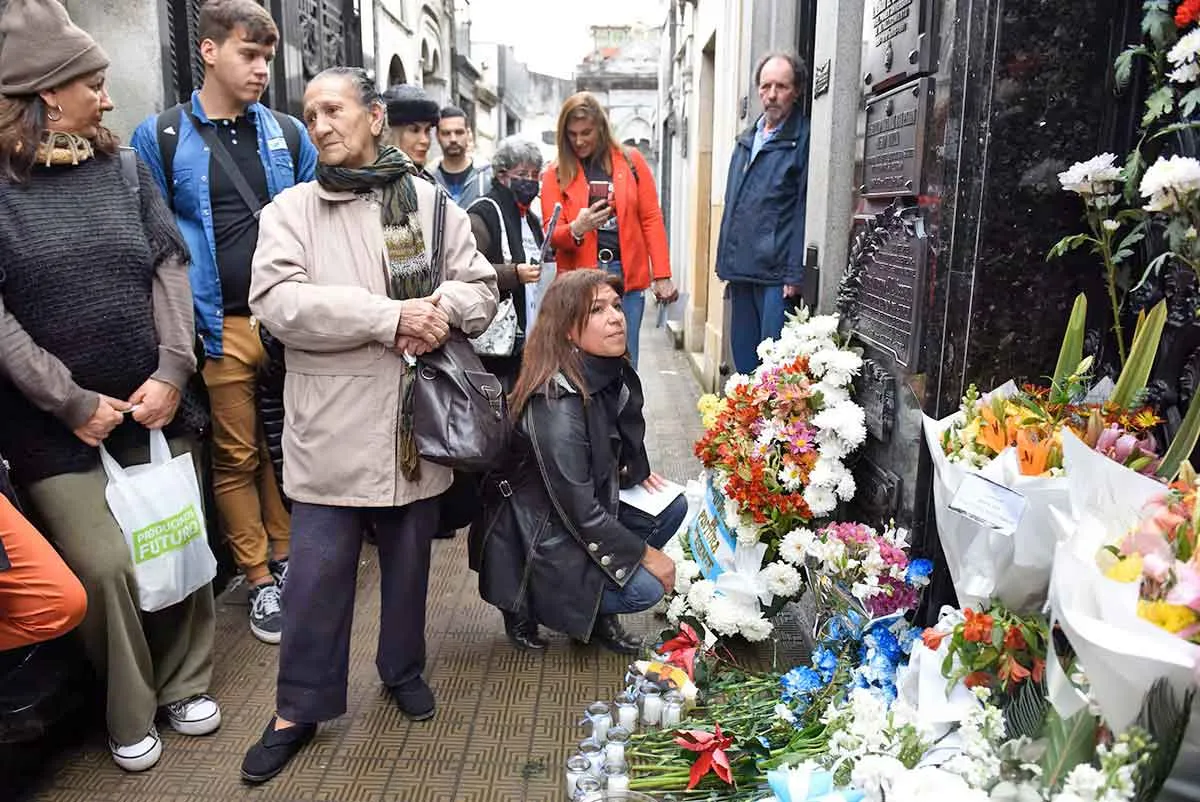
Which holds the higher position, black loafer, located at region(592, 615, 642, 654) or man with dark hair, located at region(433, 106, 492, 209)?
man with dark hair, located at region(433, 106, 492, 209)

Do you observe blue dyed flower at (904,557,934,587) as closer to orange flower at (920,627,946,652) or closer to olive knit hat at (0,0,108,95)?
orange flower at (920,627,946,652)

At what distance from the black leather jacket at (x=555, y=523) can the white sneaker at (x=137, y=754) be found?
44.1 inches

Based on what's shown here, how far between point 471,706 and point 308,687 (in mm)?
579

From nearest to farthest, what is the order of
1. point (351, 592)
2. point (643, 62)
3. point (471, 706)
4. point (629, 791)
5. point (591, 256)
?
point (629, 791) < point (351, 592) < point (471, 706) < point (591, 256) < point (643, 62)

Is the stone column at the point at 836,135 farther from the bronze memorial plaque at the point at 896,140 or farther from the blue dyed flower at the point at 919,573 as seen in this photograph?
the blue dyed flower at the point at 919,573

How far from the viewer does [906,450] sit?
2.99 metres

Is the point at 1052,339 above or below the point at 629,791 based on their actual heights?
above

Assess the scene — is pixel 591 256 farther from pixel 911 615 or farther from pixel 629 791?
pixel 629 791

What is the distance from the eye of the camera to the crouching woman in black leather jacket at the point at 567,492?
3174 mm

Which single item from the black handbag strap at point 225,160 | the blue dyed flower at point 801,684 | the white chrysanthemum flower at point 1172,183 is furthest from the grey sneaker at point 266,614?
the white chrysanthemum flower at point 1172,183

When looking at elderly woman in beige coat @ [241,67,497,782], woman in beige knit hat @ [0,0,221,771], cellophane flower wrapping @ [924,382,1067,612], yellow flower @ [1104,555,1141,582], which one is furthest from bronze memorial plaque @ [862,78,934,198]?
woman in beige knit hat @ [0,0,221,771]

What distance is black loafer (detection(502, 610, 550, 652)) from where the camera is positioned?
354cm

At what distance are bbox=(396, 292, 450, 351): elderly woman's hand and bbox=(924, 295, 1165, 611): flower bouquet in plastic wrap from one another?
1.35 metres

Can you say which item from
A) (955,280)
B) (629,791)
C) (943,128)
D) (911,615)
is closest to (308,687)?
(629,791)
